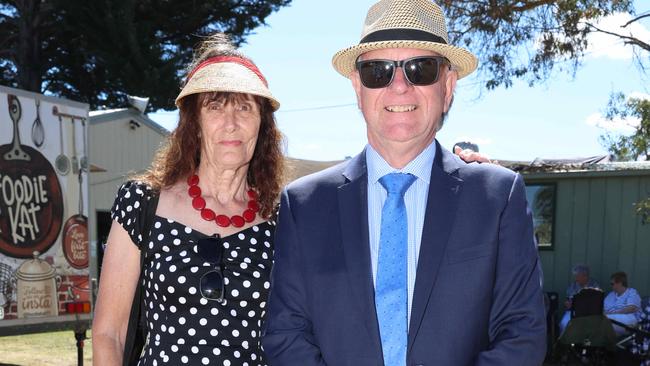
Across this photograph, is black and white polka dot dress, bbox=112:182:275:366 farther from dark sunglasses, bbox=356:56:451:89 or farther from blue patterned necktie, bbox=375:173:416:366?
dark sunglasses, bbox=356:56:451:89

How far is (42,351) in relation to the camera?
35.8ft

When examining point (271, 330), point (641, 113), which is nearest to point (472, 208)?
point (271, 330)

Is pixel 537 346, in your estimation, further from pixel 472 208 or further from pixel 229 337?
pixel 229 337

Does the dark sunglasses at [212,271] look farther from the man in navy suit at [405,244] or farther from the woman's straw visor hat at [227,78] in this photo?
the woman's straw visor hat at [227,78]

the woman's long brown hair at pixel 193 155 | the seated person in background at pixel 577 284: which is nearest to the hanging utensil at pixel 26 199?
the woman's long brown hair at pixel 193 155

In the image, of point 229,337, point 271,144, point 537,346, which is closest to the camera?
point 537,346

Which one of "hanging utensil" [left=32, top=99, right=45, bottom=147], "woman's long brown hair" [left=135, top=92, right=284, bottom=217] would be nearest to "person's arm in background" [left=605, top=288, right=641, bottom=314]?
"hanging utensil" [left=32, top=99, right=45, bottom=147]

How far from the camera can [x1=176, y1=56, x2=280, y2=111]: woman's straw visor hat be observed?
9.37 feet

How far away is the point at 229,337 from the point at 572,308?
8.26 meters

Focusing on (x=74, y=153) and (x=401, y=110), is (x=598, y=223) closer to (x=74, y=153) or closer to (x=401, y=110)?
(x=74, y=153)

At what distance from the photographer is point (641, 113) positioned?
1149 cm

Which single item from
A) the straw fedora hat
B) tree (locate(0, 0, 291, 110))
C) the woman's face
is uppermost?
tree (locate(0, 0, 291, 110))

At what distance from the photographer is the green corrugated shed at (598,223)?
11.0m

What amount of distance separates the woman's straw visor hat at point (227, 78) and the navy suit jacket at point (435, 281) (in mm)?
618
